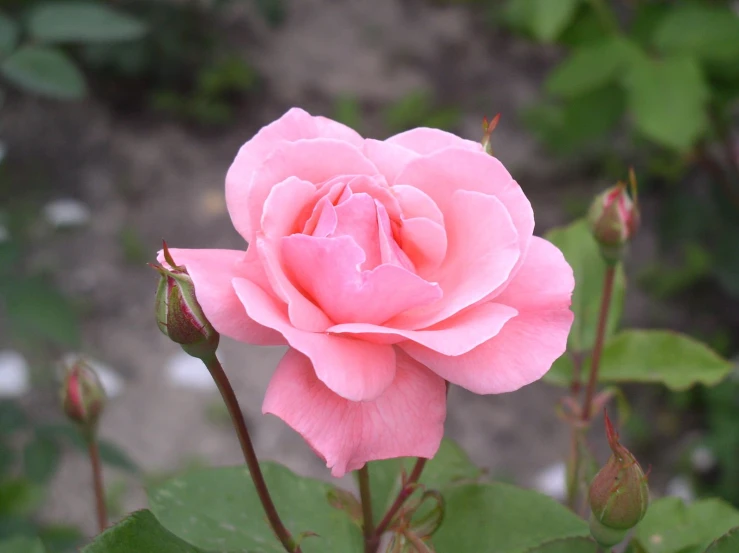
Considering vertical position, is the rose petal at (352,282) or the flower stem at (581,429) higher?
the rose petal at (352,282)

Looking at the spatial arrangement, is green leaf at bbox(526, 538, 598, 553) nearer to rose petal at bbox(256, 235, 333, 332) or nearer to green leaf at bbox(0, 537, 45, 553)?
rose petal at bbox(256, 235, 333, 332)

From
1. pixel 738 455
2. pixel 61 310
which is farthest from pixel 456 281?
pixel 738 455

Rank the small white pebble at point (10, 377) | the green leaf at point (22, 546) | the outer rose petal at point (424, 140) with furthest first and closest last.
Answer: the small white pebble at point (10, 377), the green leaf at point (22, 546), the outer rose petal at point (424, 140)

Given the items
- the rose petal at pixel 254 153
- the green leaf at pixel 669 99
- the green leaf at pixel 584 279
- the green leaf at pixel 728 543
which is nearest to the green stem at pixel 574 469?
the green leaf at pixel 584 279

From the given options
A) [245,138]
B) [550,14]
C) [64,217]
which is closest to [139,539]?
[550,14]

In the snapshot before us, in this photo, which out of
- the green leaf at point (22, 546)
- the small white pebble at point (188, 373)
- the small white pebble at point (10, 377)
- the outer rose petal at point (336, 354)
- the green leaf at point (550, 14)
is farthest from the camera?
the small white pebble at point (188, 373)

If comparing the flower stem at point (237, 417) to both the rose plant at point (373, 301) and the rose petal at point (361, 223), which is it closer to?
the rose plant at point (373, 301)

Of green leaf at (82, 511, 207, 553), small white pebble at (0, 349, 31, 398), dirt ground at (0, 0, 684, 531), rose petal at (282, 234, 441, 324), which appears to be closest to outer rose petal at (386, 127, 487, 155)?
rose petal at (282, 234, 441, 324)
